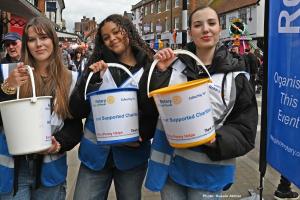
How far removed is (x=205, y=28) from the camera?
2.36 m

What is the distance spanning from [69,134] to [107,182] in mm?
460

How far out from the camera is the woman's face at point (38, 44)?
8.36ft

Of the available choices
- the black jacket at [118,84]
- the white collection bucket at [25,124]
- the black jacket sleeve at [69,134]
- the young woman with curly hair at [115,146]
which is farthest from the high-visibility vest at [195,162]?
the white collection bucket at [25,124]

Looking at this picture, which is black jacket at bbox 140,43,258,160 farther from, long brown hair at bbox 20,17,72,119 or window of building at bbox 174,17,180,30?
window of building at bbox 174,17,180,30

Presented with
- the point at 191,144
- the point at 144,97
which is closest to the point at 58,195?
the point at 144,97

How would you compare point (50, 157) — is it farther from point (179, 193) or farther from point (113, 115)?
point (179, 193)

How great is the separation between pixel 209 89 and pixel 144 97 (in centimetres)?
40

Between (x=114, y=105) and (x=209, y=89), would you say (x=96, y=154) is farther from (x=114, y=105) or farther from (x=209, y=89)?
(x=209, y=89)

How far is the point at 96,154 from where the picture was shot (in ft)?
8.68

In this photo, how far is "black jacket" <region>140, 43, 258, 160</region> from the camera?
2.23m

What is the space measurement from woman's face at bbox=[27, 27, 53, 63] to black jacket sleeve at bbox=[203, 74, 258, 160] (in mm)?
1183

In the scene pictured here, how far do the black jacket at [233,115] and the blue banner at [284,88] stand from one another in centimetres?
18

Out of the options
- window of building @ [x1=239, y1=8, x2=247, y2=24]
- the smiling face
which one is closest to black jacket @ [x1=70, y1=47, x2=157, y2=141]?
the smiling face

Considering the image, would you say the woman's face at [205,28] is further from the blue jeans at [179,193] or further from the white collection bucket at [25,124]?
the white collection bucket at [25,124]
